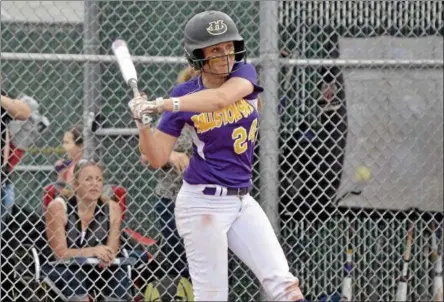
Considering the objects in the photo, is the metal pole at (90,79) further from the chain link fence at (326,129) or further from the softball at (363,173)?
the softball at (363,173)

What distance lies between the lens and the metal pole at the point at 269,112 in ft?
19.8

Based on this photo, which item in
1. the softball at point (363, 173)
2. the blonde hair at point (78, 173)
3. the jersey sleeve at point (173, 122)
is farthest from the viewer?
the softball at point (363, 173)

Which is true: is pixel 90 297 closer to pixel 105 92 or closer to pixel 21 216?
pixel 21 216

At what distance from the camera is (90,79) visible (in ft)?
20.1

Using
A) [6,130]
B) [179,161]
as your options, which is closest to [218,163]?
[179,161]

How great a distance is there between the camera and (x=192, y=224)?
438 centimetres

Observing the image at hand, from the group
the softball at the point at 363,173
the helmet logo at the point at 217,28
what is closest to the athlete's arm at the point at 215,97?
the helmet logo at the point at 217,28

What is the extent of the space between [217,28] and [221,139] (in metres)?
0.50

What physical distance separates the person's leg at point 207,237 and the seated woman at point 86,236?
1.63 metres

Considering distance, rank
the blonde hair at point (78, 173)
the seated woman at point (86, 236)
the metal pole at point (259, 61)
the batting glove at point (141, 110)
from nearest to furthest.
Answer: the batting glove at point (141, 110)
the metal pole at point (259, 61)
the seated woman at point (86, 236)
the blonde hair at point (78, 173)

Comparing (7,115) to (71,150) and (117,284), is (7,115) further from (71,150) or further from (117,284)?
(117,284)

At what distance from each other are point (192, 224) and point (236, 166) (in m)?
0.35

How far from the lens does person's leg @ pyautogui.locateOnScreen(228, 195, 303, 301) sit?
426 cm

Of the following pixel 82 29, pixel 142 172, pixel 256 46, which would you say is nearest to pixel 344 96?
pixel 256 46
